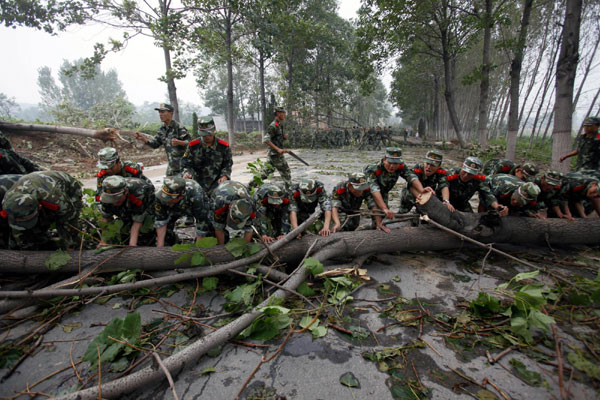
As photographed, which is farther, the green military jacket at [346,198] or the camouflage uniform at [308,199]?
the green military jacket at [346,198]

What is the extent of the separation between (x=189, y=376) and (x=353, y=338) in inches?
43.1

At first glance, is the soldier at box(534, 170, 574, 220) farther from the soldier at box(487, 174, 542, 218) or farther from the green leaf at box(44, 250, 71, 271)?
the green leaf at box(44, 250, 71, 271)

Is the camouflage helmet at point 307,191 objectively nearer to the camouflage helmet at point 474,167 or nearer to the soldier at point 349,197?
the soldier at point 349,197

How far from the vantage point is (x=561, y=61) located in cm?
547

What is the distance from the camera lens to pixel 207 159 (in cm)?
384

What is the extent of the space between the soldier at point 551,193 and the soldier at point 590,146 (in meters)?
2.07

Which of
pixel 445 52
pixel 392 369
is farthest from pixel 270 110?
pixel 392 369

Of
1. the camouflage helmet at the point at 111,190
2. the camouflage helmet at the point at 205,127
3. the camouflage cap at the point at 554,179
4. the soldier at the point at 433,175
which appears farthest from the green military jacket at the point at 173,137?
the camouflage cap at the point at 554,179

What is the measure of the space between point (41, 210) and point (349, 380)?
123 inches

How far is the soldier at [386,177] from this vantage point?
129 inches

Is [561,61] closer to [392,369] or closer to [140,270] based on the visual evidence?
[392,369]

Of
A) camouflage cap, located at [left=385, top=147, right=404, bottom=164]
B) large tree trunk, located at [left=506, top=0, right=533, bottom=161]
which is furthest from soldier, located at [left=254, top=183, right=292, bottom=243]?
large tree trunk, located at [left=506, top=0, right=533, bottom=161]

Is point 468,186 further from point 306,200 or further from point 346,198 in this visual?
point 306,200

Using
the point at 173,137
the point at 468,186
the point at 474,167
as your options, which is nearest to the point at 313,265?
the point at 474,167
